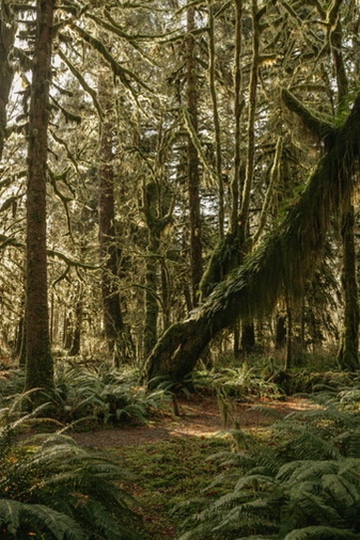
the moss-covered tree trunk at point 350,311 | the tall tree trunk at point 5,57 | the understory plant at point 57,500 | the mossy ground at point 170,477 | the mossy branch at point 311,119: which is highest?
the tall tree trunk at point 5,57

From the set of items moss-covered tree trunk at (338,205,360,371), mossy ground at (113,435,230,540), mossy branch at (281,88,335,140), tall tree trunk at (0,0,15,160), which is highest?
tall tree trunk at (0,0,15,160)

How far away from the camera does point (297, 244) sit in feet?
28.7

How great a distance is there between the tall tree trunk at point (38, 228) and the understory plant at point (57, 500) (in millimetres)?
3617

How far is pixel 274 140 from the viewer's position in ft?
43.8

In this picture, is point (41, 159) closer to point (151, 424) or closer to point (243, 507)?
point (151, 424)

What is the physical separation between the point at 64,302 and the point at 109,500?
7.91 m

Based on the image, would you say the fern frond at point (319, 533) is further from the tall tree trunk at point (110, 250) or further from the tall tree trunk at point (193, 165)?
the tall tree trunk at point (193, 165)

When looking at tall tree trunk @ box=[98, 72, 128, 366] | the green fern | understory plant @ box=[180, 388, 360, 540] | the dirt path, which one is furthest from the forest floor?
tall tree trunk @ box=[98, 72, 128, 366]

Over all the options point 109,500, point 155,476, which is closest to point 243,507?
point 109,500

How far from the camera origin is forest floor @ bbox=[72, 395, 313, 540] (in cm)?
422

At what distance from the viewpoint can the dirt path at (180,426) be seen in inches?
274

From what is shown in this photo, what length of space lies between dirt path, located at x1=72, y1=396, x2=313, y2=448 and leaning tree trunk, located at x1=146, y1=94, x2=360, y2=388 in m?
1.57

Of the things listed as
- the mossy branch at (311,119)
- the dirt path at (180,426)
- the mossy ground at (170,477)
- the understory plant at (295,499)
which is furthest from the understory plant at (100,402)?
the mossy branch at (311,119)

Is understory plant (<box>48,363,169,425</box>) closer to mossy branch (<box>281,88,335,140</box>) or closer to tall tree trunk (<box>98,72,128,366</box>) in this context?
tall tree trunk (<box>98,72,128,366</box>)
